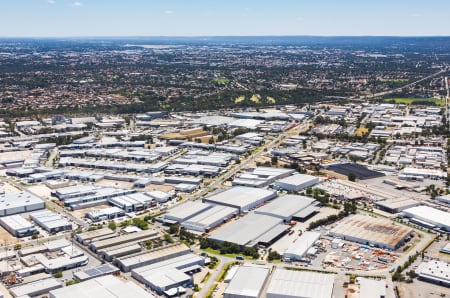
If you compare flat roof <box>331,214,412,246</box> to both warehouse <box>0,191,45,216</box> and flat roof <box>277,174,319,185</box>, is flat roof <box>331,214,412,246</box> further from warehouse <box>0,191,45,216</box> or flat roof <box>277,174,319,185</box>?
warehouse <box>0,191,45,216</box>

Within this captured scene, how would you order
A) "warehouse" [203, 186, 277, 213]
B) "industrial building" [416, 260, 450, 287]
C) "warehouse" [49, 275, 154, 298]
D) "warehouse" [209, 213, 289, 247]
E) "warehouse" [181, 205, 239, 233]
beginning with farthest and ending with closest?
"warehouse" [203, 186, 277, 213] < "warehouse" [181, 205, 239, 233] < "warehouse" [209, 213, 289, 247] < "industrial building" [416, 260, 450, 287] < "warehouse" [49, 275, 154, 298]

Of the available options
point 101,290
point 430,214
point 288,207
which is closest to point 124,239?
point 101,290

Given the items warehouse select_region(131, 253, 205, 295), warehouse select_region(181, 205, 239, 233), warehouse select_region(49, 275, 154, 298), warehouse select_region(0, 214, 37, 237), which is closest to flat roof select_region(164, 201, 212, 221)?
warehouse select_region(181, 205, 239, 233)

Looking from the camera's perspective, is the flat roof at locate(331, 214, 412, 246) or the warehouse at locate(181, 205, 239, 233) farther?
the warehouse at locate(181, 205, 239, 233)

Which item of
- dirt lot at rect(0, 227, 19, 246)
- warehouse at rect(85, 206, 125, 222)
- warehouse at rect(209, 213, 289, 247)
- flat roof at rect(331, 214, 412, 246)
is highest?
flat roof at rect(331, 214, 412, 246)

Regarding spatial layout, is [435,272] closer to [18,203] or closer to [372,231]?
[372,231]

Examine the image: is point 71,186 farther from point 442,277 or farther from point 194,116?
point 194,116

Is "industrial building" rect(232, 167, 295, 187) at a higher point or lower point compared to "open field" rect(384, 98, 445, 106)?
lower
